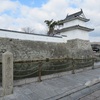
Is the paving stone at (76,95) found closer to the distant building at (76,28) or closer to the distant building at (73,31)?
the distant building at (73,31)

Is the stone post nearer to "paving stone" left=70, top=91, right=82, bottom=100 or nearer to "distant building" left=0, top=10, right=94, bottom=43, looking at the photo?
"paving stone" left=70, top=91, right=82, bottom=100

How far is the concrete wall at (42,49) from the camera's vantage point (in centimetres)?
1083

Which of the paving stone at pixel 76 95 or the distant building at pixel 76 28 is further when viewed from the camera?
the distant building at pixel 76 28

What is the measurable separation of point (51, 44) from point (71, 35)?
4280 mm

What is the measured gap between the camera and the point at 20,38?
11.9 metres

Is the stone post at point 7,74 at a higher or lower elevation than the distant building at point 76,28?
lower

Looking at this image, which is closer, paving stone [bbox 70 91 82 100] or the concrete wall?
paving stone [bbox 70 91 82 100]

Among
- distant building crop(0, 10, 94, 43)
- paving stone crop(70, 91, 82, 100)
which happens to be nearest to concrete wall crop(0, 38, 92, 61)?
distant building crop(0, 10, 94, 43)

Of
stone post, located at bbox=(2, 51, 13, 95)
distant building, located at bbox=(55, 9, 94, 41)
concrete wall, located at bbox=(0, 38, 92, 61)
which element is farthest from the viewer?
distant building, located at bbox=(55, 9, 94, 41)

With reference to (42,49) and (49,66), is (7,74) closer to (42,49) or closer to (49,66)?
(49,66)

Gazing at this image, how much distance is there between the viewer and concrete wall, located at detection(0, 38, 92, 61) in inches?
426

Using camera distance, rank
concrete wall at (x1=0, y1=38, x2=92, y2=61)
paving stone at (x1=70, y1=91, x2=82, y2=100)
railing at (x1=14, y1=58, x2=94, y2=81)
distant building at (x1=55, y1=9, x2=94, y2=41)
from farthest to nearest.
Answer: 1. distant building at (x1=55, y1=9, x2=94, y2=41)
2. concrete wall at (x1=0, y1=38, x2=92, y2=61)
3. railing at (x1=14, y1=58, x2=94, y2=81)
4. paving stone at (x1=70, y1=91, x2=82, y2=100)

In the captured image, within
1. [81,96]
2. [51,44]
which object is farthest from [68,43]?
[81,96]

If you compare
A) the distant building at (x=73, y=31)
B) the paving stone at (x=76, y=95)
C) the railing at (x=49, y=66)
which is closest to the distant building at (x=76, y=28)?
the distant building at (x=73, y=31)
